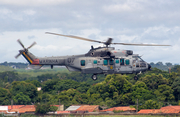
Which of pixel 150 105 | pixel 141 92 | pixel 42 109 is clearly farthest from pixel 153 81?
pixel 42 109

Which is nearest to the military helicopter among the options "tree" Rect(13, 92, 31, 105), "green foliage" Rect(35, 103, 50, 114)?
"green foliage" Rect(35, 103, 50, 114)

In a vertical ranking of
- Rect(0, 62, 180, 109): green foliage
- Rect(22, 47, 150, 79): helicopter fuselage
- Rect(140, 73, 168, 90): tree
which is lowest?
Rect(0, 62, 180, 109): green foliage

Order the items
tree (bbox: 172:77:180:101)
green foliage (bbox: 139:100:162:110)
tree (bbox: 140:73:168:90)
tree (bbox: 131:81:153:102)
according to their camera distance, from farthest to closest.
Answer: tree (bbox: 140:73:168:90) < tree (bbox: 172:77:180:101) < tree (bbox: 131:81:153:102) < green foliage (bbox: 139:100:162:110)

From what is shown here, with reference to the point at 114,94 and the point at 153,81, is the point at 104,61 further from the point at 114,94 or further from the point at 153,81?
the point at 153,81

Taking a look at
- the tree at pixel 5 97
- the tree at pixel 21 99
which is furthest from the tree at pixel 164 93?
the tree at pixel 5 97

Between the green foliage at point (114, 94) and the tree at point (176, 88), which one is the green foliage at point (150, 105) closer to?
the green foliage at point (114, 94)

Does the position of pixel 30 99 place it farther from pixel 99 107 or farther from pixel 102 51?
pixel 102 51

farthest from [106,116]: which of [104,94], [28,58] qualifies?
[28,58]

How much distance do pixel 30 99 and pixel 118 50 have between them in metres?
84.8

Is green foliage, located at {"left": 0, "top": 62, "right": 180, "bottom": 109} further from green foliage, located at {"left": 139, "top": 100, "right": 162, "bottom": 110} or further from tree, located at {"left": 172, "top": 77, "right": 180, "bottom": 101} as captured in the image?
green foliage, located at {"left": 139, "top": 100, "right": 162, "bottom": 110}

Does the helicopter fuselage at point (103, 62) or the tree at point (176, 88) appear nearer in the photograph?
the helicopter fuselage at point (103, 62)

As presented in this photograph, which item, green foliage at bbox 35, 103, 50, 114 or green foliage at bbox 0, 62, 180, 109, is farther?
green foliage at bbox 0, 62, 180, 109

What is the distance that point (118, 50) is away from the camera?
152ft

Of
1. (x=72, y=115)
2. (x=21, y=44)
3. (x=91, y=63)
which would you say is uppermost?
(x=21, y=44)
